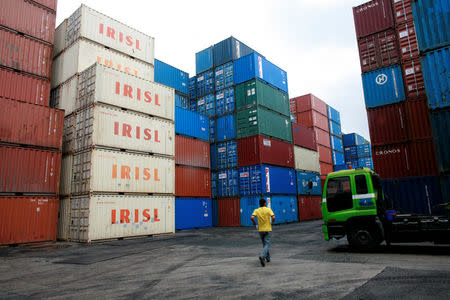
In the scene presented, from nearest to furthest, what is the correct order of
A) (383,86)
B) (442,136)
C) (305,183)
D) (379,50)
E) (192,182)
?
1. (442,136)
2. (383,86)
3. (379,50)
4. (192,182)
5. (305,183)

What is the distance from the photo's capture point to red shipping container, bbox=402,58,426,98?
1371 centimetres

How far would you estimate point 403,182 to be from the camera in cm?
1268

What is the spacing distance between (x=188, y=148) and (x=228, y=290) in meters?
16.7

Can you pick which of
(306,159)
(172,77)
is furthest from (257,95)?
(306,159)

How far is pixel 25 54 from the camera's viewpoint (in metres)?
15.9

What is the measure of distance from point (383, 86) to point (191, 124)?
12923mm

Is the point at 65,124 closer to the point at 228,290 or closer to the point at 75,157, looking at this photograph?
the point at 75,157

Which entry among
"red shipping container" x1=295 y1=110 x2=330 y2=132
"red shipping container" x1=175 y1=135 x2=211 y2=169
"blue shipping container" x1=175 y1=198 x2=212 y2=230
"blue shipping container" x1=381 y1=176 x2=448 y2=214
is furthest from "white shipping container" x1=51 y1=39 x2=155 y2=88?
"red shipping container" x1=295 y1=110 x2=330 y2=132

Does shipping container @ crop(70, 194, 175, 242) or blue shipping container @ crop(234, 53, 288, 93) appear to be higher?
blue shipping container @ crop(234, 53, 288, 93)

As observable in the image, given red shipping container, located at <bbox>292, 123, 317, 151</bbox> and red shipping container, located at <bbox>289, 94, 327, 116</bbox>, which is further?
red shipping container, located at <bbox>289, 94, 327, 116</bbox>

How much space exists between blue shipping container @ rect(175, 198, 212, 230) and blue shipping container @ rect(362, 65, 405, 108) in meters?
12.9

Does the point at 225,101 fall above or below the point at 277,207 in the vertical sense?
above

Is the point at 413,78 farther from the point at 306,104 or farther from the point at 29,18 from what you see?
the point at 29,18

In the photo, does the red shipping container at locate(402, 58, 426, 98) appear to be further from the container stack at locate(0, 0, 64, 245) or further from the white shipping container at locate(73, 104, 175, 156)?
the container stack at locate(0, 0, 64, 245)
